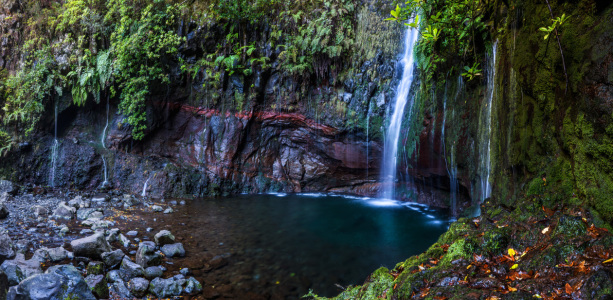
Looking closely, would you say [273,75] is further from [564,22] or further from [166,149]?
[564,22]

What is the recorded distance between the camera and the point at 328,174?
12.7 meters

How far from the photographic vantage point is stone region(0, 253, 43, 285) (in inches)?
140

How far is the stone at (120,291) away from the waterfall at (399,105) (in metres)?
8.47

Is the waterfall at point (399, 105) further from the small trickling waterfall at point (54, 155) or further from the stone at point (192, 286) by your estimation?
the small trickling waterfall at point (54, 155)

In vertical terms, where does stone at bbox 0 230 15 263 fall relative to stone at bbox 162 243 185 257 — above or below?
above

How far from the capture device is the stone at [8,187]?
10.2 m

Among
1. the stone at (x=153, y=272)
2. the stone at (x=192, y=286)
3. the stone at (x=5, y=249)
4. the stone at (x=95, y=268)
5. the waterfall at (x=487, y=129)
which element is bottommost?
the stone at (x=192, y=286)

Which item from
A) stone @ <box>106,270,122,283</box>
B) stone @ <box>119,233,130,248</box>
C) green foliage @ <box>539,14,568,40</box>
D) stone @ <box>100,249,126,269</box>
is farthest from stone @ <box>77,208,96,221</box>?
green foliage @ <box>539,14,568,40</box>

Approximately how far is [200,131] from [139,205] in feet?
13.6

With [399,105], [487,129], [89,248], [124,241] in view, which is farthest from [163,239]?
[399,105]

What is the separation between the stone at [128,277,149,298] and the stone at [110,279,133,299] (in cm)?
6

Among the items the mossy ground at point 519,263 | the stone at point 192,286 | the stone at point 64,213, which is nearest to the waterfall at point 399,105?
the mossy ground at point 519,263

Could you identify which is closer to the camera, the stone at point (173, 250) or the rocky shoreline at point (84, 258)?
the rocky shoreline at point (84, 258)

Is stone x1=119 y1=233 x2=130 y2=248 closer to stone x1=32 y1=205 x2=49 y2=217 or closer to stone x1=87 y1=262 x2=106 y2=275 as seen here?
stone x1=87 y1=262 x2=106 y2=275
